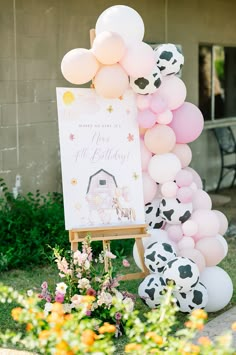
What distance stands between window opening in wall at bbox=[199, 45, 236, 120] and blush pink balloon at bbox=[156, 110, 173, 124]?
5.10m

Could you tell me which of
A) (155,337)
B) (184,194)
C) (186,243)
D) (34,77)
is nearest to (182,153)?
(184,194)

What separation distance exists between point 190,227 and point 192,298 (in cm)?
48

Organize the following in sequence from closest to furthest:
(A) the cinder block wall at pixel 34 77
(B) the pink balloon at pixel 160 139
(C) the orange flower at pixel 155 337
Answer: (C) the orange flower at pixel 155 337 < (B) the pink balloon at pixel 160 139 < (A) the cinder block wall at pixel 34 77

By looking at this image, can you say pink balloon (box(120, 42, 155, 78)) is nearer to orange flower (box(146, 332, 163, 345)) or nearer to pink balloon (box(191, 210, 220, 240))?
pink balloon (box(191, 210, 220, 240))

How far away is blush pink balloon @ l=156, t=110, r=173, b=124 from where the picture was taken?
4723 millimetres

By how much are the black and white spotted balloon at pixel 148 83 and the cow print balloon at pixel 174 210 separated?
0.75 meters

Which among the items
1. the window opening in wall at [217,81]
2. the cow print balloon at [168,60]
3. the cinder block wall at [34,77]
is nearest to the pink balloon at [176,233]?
the cow print balloon at [168,60]

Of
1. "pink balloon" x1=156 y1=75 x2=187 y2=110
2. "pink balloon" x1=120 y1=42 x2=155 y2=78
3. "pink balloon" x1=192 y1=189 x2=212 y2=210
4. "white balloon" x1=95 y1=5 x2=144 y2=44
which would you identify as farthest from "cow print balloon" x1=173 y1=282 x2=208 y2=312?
"white balloon" x1=95 y1=5 x2=144 y2=44

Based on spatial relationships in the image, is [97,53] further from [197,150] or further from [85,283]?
[197,150]

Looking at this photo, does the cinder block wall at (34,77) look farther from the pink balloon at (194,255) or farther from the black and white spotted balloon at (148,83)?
the pink balloon at (194,255)

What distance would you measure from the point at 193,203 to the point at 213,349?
7.81ft

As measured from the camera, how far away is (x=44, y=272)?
6.11 metres

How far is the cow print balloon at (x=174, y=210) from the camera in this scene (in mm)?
4766

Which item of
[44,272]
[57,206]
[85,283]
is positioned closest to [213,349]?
[85,283]
